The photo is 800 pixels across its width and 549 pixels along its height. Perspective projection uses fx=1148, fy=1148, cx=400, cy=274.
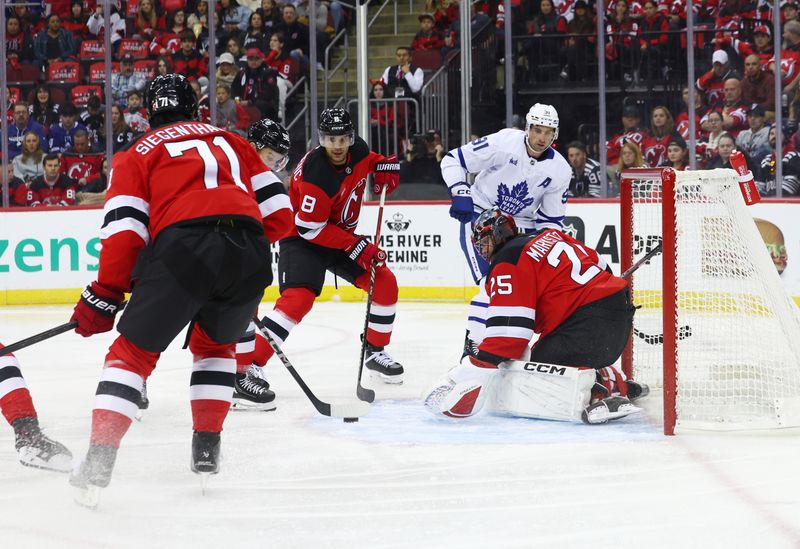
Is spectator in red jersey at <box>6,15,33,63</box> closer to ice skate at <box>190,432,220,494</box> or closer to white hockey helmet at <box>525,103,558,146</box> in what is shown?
white hockey helmet at <box>525,103,558,146</box>

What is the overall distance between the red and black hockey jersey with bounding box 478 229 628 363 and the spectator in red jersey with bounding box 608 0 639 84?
435 centimetres

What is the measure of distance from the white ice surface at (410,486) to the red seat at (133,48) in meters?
4.76

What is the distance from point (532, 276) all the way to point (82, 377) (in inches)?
85.1

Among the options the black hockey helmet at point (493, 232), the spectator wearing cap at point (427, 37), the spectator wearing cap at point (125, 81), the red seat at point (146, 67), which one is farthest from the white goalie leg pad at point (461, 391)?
the red seat at point (146, 67)

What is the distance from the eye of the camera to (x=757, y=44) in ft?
24.6

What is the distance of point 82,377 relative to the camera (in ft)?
15.5

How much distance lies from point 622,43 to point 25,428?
5789 mm

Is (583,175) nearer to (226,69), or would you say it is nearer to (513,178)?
(226,69)

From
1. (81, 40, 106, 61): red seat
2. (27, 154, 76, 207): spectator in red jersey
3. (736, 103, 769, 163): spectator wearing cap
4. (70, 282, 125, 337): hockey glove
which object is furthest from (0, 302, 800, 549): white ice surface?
(81, 40, 106, 61): red seat

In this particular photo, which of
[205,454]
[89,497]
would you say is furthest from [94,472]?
[205,454]

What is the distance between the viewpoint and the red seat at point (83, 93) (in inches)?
321

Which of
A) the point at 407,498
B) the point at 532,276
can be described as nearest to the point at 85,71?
the point at 532,276

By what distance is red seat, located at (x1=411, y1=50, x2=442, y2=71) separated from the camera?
8.01m

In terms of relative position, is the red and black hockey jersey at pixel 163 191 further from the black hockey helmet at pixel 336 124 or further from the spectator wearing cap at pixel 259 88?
the spectator wearing cap at pixel 259 88
